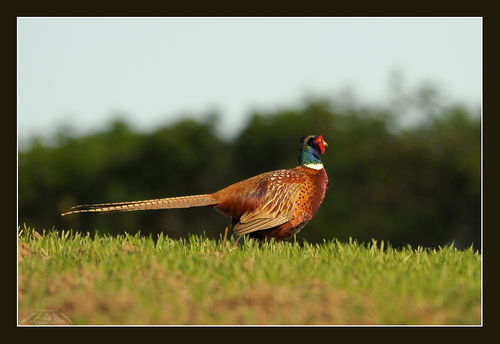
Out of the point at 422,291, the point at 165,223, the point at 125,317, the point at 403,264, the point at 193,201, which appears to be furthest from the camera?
the point at 165,223

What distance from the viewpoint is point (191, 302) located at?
7996mm

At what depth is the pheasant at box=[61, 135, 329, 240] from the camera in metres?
11.8

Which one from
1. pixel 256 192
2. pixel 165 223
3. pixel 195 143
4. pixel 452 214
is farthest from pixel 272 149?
pixel 256 192

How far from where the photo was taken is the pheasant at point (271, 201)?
11844mm

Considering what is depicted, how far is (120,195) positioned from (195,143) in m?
4.81

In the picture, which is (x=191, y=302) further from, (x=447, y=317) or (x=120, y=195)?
(x=120, y=195)

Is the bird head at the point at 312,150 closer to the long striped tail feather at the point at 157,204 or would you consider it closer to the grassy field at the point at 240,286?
the long striped tail feather at the point at 157,204

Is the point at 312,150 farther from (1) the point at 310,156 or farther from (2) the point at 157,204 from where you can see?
(2) the point at 157,204

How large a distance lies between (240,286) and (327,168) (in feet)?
106

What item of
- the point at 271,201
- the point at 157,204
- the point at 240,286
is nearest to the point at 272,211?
the point at 271,201

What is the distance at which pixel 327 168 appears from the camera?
4050cm
